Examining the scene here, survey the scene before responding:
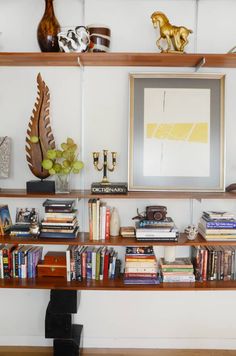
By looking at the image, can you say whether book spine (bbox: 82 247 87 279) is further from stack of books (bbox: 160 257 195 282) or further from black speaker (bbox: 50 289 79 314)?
stack of books (bbox: 160 257 195 282)

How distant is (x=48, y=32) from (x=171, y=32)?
780 mm

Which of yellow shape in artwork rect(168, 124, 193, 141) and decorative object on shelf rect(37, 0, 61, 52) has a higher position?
decorative object on shelf rect(37, 0, 61, 52)

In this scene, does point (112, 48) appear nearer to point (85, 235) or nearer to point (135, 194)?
point (135, 194)

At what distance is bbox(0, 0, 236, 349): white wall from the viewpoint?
2.39 m

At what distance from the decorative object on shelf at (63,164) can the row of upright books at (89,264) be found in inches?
17.0

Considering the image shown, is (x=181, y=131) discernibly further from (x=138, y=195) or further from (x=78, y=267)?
(x=78, y=267)

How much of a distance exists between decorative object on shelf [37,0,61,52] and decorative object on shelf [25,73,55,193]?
0.23 m

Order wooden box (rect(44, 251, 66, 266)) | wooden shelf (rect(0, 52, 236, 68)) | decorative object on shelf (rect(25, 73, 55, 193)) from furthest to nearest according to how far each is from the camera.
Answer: wooden box (rect(44, 251, 66, 266)) → decorative object on shelf (rect(25, 73, 55, 193)) → wooden shelf (rect(0, 52, 236, 68))

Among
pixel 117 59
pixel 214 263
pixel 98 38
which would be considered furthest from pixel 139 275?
pixel 98 38

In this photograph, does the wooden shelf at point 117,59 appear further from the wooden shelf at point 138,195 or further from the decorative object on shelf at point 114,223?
the decorative object on shelf at point 114,223

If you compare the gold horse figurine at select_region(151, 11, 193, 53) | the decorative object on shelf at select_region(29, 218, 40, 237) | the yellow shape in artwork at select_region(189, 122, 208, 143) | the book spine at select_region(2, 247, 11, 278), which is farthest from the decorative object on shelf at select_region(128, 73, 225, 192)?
the book spine at select_region(2, 247, 11, 278)

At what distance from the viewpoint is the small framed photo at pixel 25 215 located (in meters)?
2.38

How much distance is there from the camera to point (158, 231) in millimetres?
2232

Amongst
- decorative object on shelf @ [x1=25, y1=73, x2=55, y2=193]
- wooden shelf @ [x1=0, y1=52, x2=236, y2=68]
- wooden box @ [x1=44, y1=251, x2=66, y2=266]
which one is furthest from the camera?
wooden box @ [x1=44, y1=251, x2=66, y2=266]
